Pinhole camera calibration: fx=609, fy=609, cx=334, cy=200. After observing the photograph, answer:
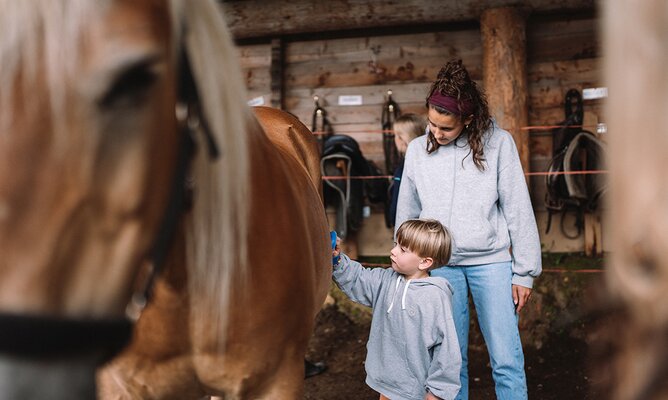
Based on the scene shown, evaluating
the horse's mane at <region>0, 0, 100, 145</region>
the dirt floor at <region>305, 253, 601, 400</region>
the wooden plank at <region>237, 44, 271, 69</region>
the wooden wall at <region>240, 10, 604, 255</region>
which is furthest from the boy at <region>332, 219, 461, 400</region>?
the wooden plank at <region>237, 44, 271, 69</region>

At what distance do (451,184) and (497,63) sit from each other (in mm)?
2281

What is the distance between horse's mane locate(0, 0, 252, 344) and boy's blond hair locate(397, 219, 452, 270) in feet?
3.55

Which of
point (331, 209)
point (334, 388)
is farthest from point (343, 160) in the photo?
point (334, 388)

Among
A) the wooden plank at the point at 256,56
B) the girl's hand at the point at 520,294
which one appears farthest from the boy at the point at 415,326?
the wooden plank at the point at 256,56

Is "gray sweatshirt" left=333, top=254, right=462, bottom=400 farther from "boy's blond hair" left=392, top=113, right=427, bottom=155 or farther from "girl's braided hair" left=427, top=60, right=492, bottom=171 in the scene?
"boy's blond hair" left=392, top=113, right=427, bottom=155

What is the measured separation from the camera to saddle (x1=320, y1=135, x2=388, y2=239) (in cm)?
490

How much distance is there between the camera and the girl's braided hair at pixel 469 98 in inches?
90.8

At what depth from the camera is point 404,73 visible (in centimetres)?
537

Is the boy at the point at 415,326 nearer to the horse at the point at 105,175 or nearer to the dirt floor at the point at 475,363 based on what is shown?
the horse at the point at 105,175

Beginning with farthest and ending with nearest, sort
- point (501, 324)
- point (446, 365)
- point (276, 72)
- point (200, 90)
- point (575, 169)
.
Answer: point (276, 72), point (575, 169), point (501, 324), point (446, 365), point (200, 90)

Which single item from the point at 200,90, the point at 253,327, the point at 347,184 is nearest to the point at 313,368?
the point at 347,184

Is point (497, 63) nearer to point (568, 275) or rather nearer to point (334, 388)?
point (568, 275)

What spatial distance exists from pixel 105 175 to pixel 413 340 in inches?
65.8

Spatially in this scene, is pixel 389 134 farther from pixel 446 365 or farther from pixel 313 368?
pixel 446 365
